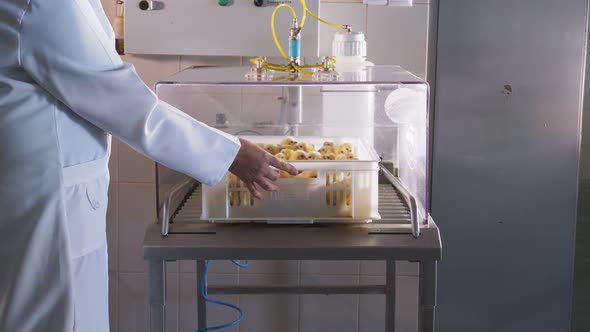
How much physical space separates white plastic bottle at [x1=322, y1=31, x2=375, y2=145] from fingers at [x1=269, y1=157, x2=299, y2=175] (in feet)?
0.77

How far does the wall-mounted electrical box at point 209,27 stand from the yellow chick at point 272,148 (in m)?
0.56

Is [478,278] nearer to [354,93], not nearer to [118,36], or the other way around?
[354,93]

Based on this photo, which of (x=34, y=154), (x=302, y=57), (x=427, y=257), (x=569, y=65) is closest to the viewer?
(x=34, y=154)

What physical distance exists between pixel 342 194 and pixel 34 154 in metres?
0.58

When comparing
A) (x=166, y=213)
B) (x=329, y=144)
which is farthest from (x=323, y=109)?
(x=166, y=213)

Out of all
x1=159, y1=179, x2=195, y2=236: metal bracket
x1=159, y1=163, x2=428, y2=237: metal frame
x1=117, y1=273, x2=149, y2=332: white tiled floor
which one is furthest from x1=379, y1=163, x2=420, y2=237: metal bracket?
x1=117, y1=273, x2=149, y2=332: white tiled floor

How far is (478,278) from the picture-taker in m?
2.35

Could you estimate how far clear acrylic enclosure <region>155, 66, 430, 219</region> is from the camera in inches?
60.2

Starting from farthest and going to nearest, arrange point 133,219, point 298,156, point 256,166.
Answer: point 133,219 → point 298,156 → point 256,166

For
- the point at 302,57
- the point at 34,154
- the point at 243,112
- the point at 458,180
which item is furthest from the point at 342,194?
the point at 458,180

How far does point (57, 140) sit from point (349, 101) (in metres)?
0.63

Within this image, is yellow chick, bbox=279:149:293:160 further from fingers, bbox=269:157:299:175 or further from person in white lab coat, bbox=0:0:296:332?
person in white lab coat, bbox=0:0:296:332

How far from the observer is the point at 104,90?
1.21m

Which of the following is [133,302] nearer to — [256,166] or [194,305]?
[194,305]
